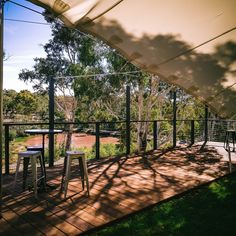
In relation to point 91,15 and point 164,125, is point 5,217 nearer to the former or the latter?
point 91,15

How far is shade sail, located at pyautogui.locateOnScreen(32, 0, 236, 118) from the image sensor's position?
2822mm

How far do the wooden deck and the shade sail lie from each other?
1.81 metres

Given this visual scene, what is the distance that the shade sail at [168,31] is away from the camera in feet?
9.26

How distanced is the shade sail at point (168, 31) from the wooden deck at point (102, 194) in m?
1.81

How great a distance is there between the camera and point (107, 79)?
1484cm

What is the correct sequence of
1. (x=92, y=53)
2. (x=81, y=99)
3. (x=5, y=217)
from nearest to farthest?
(x=5, y=217) < (x=92, y=53) < (x=81, y=99)

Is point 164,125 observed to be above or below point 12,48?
below

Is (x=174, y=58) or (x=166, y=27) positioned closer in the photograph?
(x=166, y=27)

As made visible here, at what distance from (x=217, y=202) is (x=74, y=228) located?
206 centimetres

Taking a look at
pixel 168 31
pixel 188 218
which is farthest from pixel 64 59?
pixel 188 218

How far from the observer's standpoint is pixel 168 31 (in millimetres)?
3379

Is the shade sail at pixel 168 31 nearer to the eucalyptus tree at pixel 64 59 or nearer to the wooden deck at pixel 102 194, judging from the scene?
the wooden deck at pixel 102 194

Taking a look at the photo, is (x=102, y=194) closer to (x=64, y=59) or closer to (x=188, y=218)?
(x=188, y=218)

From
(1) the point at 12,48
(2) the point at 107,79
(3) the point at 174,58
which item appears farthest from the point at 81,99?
(3) the point at 174,58
